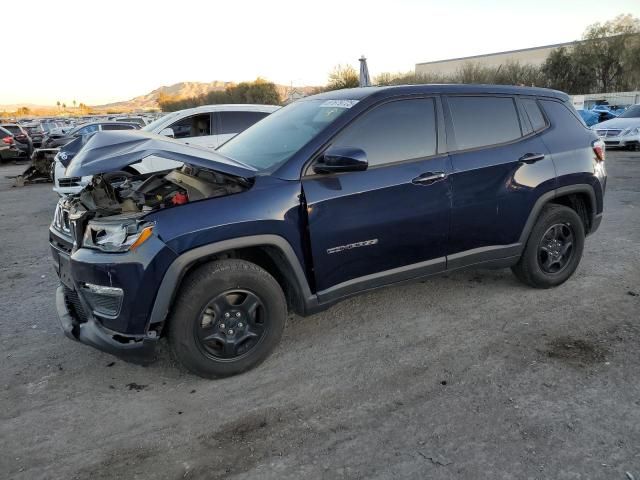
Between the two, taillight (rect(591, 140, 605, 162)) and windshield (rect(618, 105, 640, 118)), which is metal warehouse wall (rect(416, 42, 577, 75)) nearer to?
windshield (rect(618, 105, 640, 118))

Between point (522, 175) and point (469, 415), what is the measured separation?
2216mm

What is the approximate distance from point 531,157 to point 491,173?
0.50 metres

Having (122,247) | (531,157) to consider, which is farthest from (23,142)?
(531,157)

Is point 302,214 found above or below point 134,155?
below

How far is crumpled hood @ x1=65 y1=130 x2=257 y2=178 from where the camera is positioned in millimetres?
3014

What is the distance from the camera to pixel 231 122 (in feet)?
31.6

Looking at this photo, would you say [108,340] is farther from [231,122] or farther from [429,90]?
[231,122]

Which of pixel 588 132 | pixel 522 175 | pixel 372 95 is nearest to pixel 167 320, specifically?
pixel 372 95

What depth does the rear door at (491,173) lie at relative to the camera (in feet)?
12.8

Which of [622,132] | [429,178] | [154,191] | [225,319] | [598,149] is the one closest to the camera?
[225,319]

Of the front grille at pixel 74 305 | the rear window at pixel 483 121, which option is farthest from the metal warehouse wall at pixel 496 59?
the front grille at pixel 74 305

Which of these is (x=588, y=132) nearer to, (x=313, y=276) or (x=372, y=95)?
(x=372, y=95)

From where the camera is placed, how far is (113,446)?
2689 mm

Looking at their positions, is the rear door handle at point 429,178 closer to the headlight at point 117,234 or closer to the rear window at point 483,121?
the rear window at point 483,121
